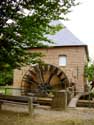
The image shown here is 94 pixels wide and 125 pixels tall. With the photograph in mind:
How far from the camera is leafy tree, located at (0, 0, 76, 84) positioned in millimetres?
8820

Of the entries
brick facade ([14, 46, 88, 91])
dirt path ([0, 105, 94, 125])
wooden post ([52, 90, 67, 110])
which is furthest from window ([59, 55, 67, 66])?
wooden post ([52, 90, 67, 110])

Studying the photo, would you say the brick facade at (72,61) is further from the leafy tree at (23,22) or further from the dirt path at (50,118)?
the leafy tree at (23,22)

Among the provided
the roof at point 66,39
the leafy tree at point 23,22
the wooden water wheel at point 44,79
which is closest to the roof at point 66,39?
the roof at point 66,39

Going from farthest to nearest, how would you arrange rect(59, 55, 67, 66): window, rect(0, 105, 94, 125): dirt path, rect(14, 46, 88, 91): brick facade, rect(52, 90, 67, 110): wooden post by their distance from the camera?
1. rect(59, 55, 67, 66): window
2. rect(14, 46, 88, 91): brick facade
3. rect(52, 90, 67, 110): wooden post
4. rect(0, 105, 94, 125): dirt path

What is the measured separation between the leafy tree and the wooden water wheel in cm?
1113

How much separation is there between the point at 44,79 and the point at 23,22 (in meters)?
13.3

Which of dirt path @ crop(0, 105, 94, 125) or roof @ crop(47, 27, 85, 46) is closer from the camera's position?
dirt path @ crop(0, 105, 94, 125)

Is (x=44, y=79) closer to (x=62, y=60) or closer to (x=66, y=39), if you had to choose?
(x=62, y=60)

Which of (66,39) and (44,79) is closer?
(44,79)

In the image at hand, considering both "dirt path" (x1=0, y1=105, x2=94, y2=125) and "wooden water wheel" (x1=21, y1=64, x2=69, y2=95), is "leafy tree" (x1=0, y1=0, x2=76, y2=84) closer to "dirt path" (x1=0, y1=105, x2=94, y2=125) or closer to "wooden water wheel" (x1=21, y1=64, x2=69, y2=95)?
"dirt path" (x1=0, y1=105, x2=94, y2=125)

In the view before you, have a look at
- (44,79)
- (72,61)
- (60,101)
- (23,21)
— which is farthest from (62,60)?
(23,21)

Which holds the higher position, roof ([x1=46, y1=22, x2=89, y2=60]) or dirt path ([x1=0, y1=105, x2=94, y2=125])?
roof ([x1=46, y1=22, x2=89, y2=60])

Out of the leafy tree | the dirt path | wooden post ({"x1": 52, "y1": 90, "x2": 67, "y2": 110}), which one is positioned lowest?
the dirt path

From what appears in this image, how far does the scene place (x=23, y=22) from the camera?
8.98m
